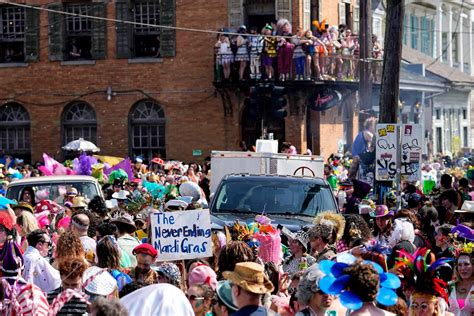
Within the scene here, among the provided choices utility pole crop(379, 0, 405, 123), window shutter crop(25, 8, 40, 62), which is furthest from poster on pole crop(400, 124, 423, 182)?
window shutter crop(25, 8, 40, 62)

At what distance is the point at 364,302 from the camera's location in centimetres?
791

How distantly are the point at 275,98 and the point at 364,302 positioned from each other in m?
25.3

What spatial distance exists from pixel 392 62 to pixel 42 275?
38.6 feet

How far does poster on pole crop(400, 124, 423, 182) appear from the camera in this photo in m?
20.2

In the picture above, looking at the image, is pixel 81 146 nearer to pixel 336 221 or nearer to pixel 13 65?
pixel 13 65

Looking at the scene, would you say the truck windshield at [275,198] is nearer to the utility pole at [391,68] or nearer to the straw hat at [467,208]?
the straw hat at [467,208]

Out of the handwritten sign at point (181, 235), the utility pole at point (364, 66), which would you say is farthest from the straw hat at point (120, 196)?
the utility pole at point (364, 66)

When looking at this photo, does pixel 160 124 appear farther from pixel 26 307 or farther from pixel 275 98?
pixel 26 307

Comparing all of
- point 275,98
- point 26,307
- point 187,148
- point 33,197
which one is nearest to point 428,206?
point 33,197

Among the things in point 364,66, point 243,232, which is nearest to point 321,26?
point 364,66

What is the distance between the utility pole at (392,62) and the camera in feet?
71.4

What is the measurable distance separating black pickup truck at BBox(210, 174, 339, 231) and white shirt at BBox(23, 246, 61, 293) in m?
6.56

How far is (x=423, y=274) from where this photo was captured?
380 inches

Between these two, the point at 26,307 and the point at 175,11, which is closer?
the point at 26,307
